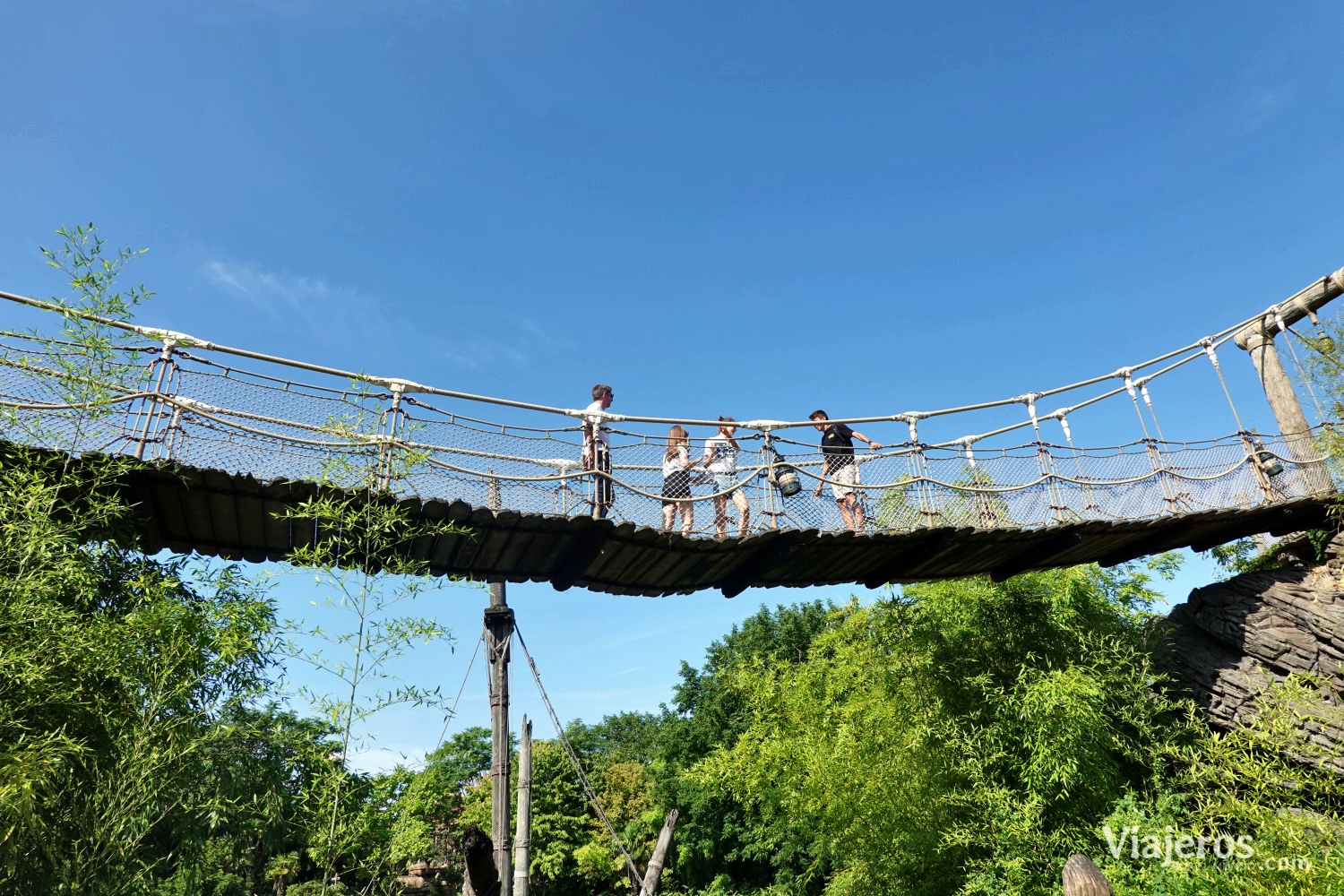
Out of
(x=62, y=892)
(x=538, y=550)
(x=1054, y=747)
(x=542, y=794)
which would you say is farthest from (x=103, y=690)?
(x=542, y=794)

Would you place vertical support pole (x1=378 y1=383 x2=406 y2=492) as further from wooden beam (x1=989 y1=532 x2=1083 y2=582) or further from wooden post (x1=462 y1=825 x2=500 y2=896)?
wooden beam (x1=989 y1=532 x2=1083 y2=582)

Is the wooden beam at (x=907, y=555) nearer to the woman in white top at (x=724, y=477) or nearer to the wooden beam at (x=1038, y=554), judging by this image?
the wooden beam at (x=1038, y=554)

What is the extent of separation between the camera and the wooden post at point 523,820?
7.46 m

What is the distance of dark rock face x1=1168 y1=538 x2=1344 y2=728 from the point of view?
698 centimetres

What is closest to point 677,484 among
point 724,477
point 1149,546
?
point 724,477

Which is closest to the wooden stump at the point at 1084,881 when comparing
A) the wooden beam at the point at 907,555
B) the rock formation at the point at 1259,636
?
the wooden beam at the point at 907,555

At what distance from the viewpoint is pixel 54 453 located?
12.1ft

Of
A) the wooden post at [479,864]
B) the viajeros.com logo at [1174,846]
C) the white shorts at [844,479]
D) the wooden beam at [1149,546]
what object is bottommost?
the viajeros.com logo at [1174,846]

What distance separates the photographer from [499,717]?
6.34 metres

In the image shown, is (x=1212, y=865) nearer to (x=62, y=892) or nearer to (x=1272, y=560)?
(x=1272, y=560)

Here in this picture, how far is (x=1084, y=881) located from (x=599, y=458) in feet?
10.8

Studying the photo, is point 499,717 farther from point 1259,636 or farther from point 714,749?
point 714,749

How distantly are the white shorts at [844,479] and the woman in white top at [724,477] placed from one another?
676 millimetres

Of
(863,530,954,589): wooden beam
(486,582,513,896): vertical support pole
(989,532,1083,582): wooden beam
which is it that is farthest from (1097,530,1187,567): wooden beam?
(486,582,513,896): vertical support pole
